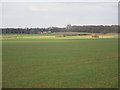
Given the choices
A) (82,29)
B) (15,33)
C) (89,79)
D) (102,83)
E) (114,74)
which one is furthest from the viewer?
(15,33)

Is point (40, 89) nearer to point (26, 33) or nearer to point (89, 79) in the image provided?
point (89, 79)

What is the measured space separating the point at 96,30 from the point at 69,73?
1936 inches

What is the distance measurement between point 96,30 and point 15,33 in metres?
23.9

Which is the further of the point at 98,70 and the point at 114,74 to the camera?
the point at 98,70

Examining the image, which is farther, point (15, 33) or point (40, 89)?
point (15, 33)

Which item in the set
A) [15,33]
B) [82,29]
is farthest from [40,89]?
[15,33]

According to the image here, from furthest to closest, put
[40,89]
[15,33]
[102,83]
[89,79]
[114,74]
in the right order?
[15,33]
[114,74]
[89,79]
[102,83]
[40,89]

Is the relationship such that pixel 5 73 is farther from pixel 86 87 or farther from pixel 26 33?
pixel 26 33

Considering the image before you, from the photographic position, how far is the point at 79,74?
11.5 metres

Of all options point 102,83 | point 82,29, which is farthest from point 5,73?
point 82,29

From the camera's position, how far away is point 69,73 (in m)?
11.8

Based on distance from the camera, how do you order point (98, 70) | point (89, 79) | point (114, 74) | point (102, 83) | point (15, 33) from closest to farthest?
point (102, 83) → point (89, 79) → point (114, 74) → point (98, 70) → point (15, 33)

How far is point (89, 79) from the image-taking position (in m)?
10.4

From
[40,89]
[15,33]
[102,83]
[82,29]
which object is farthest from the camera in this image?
[15,33]
